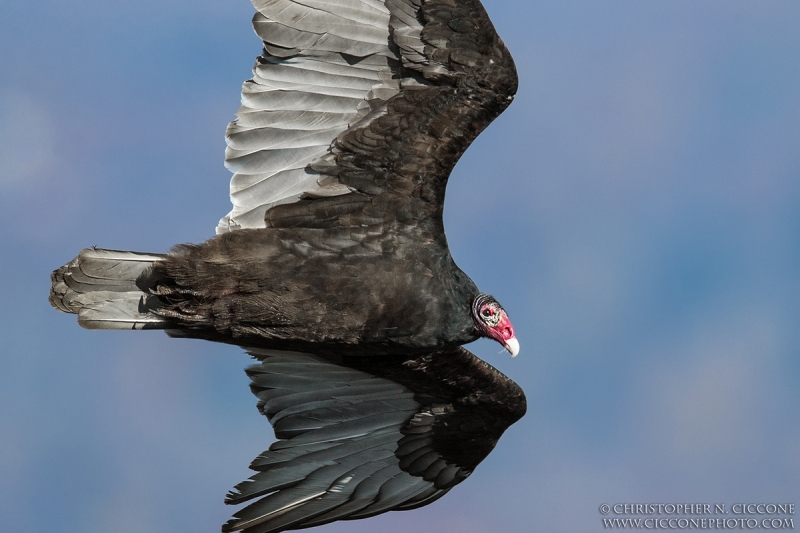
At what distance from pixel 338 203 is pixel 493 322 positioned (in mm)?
1397

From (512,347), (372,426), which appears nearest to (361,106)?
(512,347)

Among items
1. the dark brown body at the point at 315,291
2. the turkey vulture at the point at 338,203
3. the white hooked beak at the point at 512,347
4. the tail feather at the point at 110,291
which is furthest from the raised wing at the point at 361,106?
the white hooked beak at the point at 512,347

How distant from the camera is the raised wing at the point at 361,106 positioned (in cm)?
720

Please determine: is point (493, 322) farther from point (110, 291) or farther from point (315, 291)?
point (110, 291)

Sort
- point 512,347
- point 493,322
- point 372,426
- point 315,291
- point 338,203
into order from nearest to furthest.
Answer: point 315,291, point 338,203, point 493,322, point 512,347, point 372,426

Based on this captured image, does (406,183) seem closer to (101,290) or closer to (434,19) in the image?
(434,19)

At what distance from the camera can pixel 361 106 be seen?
7379 millimetres

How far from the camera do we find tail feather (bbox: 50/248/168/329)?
24.2ft

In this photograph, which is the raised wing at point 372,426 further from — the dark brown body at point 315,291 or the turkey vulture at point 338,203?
the dark brown body at point 315,291

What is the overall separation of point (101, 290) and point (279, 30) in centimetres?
217

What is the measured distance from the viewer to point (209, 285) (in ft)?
23.6

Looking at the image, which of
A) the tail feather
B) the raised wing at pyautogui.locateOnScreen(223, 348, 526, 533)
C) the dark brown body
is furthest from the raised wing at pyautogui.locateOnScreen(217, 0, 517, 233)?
the raised wing at pyautogui.locateOnScreen(223, 348, 526, 533)

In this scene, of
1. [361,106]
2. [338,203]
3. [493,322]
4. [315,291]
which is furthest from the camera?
[493,322]

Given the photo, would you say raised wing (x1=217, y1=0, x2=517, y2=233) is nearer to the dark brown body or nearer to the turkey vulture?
the turkey vulture
